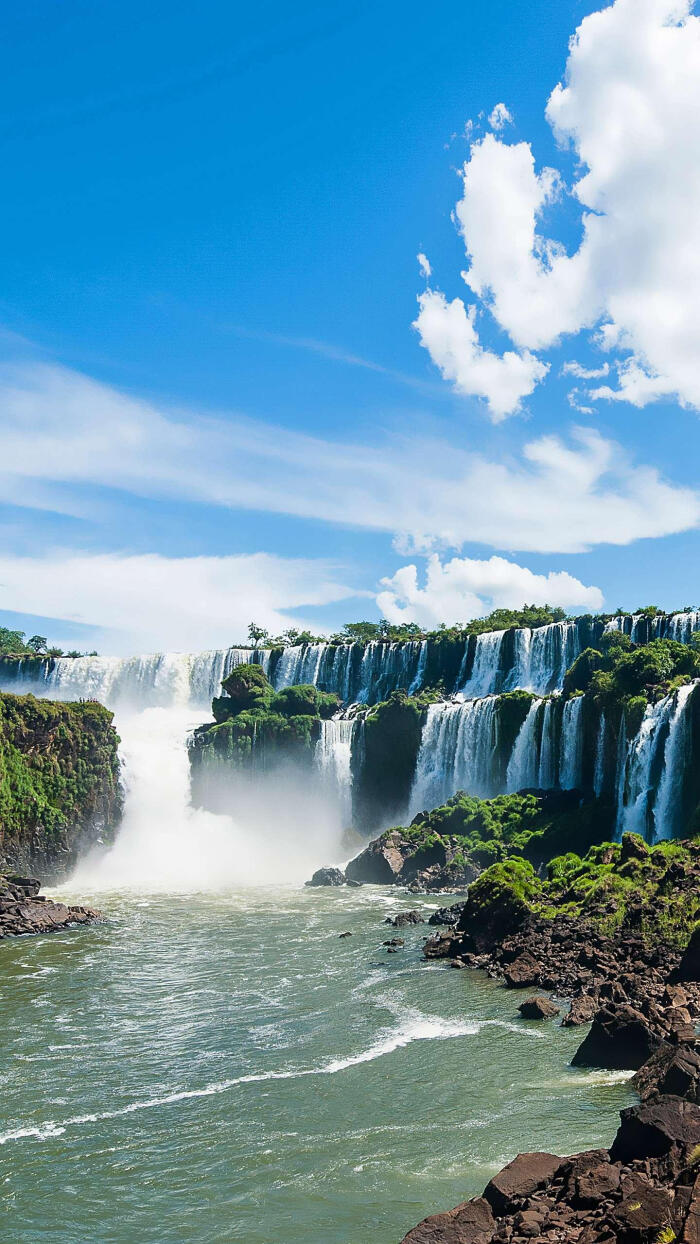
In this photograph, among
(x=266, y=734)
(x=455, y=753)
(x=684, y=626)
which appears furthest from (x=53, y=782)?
(x=684, y=626)

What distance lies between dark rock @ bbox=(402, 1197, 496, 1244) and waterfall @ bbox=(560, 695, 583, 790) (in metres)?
35.8

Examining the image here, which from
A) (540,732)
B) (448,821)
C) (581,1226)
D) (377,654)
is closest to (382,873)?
(448,821)

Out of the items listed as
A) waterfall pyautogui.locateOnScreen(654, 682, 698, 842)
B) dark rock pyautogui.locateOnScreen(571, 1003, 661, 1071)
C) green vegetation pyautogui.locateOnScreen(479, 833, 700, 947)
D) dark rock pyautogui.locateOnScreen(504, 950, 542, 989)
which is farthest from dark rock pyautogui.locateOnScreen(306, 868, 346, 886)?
dark rock pyautogui.locateOnScreen(571, 1003, 661, 1071)

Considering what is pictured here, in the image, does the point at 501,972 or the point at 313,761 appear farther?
the point at 313,761

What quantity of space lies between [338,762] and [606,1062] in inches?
1613

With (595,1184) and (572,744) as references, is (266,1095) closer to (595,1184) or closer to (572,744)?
(595,1184)

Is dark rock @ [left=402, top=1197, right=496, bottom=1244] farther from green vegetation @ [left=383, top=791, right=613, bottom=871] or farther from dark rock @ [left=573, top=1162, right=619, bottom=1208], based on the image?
green vegetation @ [left=383, top=791, right=613, bottom=871]

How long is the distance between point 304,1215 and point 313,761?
45831 mm

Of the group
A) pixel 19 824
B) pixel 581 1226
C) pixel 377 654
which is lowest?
pixel 19 824

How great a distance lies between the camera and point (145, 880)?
48.0m

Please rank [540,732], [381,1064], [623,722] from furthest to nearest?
1. [540,732]
2. [623,722]
3. [381,1064]

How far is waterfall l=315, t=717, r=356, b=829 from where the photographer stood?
57.1 m

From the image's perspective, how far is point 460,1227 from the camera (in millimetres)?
9969

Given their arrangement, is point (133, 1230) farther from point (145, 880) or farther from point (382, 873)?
point (145, 880)
